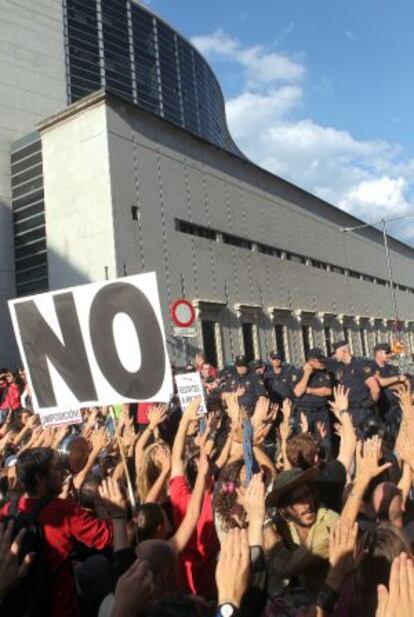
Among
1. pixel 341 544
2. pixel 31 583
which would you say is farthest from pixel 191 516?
pixel 341 544

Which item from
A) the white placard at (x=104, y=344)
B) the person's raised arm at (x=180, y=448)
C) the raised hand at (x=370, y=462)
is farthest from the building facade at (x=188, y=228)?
the raised hand at (x=370, y=462)

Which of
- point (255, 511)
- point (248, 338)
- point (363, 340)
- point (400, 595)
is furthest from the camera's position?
point (363, 340)

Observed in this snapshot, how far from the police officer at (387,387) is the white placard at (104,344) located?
4120mm

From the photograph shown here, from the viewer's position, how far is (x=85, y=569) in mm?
3365

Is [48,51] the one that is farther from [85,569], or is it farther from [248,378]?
[85,569]

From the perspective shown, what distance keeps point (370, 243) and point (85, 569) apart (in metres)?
54.5

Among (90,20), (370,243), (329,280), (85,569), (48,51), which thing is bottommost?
(85,569)

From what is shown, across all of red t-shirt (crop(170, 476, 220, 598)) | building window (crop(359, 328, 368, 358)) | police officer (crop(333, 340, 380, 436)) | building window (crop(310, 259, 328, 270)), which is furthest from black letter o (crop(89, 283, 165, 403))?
building window (crop(359, 328, 368, 358))

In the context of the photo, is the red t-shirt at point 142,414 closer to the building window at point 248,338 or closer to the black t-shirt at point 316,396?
the black t-shirt at point 316,396

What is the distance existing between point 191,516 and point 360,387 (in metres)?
5.10

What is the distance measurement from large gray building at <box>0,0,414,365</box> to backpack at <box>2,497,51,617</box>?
21.2 meters

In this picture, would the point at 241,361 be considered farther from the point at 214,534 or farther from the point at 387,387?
the point at 214,534

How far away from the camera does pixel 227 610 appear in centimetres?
185

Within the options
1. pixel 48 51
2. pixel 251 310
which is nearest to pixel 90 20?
pixel 48 51
